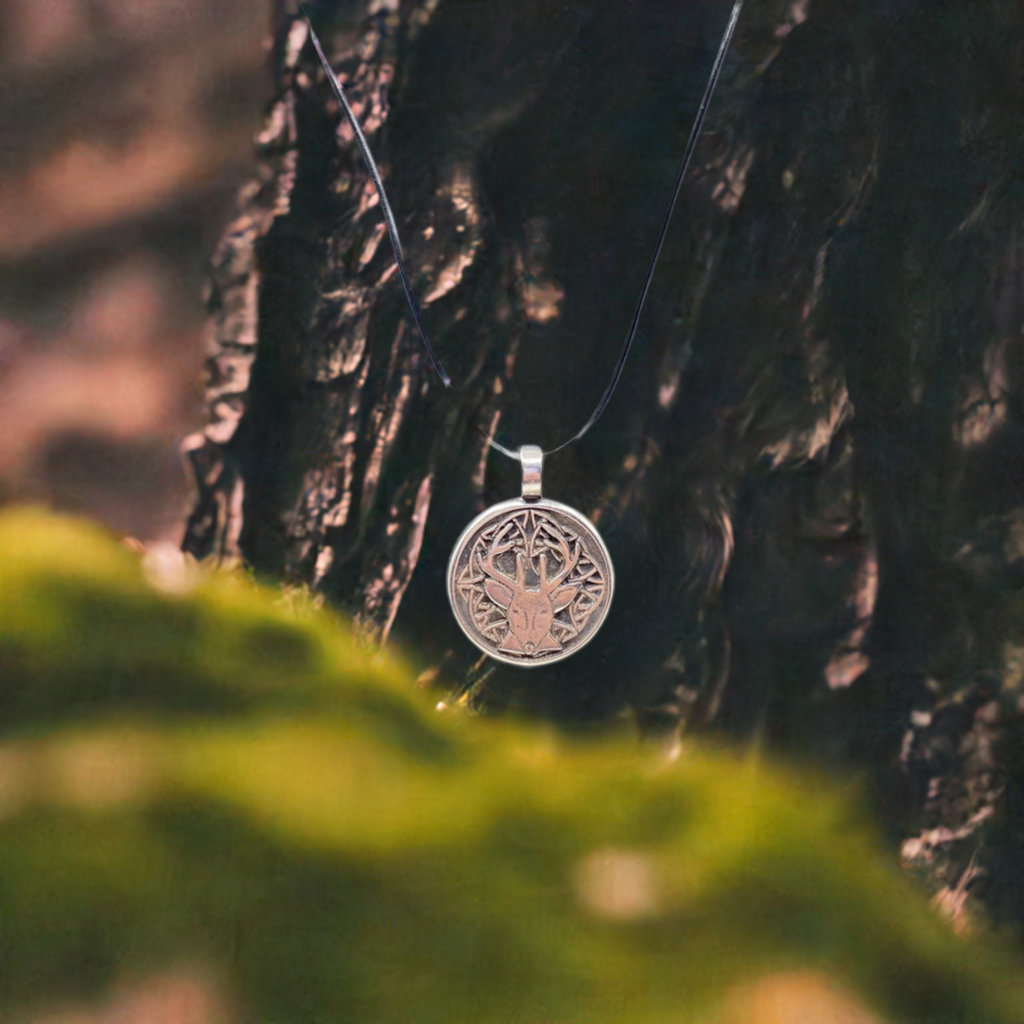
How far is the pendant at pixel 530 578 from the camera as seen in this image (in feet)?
3.78

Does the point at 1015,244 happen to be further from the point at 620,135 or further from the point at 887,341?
the point at 620,135

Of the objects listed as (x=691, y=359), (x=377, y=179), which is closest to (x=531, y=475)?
(x=691, y=359)

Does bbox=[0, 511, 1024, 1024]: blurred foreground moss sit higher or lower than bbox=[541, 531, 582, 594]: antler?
lower

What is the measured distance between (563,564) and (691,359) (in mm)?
294

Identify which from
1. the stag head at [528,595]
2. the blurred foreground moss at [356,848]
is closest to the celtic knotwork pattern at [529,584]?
the stag head at [528,595]

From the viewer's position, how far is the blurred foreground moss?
111 centimetres

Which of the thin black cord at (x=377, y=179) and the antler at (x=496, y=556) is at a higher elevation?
the thin black cord at (x=377, y=179)

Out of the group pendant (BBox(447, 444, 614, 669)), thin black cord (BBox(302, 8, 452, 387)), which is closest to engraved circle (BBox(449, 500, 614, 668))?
pendant (BBox(447, 444, 614, 669))

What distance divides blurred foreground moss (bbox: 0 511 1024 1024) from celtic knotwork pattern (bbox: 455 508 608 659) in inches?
4.8

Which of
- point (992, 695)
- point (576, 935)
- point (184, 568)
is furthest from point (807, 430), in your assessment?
point (184, 568)

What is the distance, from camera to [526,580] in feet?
3.81

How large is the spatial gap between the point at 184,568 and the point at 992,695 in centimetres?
99

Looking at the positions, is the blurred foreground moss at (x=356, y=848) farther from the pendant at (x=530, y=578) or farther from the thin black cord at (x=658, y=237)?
the thin black cord at (x=658, y=237)

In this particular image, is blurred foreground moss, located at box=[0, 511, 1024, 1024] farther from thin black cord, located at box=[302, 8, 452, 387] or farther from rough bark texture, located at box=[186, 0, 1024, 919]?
thin black cord, located at box=[302, 8, 452, 387]
